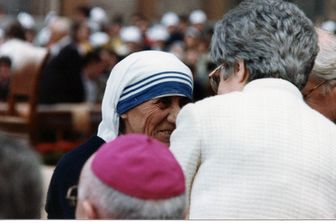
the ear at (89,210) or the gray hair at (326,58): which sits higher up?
the ear at (89,210)

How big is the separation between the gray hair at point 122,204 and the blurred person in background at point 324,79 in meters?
1.46

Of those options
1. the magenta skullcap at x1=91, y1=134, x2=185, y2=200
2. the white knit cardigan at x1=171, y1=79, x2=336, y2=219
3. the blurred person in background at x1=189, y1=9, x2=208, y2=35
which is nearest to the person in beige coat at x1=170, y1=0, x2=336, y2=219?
the white knit cardigan at x1=171, y1=79, x2=336, y2=219

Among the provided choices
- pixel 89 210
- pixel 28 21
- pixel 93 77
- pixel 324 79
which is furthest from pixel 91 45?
pixel 89 210

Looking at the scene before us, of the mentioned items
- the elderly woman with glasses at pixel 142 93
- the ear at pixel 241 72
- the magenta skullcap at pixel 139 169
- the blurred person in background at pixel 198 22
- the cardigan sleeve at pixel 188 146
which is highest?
the magenta skullcap at pixel 139 169

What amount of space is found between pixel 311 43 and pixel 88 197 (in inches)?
39.8

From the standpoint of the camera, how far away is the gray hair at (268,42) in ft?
10.2

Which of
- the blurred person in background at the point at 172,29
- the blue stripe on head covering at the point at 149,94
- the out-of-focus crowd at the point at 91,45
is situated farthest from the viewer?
the blurred person in background at the point at 172,29

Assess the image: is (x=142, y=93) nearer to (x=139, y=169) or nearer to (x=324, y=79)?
(x=324, y=79)

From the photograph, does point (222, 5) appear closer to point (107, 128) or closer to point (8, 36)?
point (8, 36)

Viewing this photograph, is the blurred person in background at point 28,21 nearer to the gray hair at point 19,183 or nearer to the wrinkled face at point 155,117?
the wrinkled face at point 155,117

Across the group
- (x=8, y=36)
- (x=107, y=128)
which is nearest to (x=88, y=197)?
(x=107, y=128)

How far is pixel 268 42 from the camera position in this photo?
3.11m

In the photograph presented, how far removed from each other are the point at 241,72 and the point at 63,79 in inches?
349

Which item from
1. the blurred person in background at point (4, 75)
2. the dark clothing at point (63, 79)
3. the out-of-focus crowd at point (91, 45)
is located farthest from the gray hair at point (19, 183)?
the dark clothing at point (63, 79)
